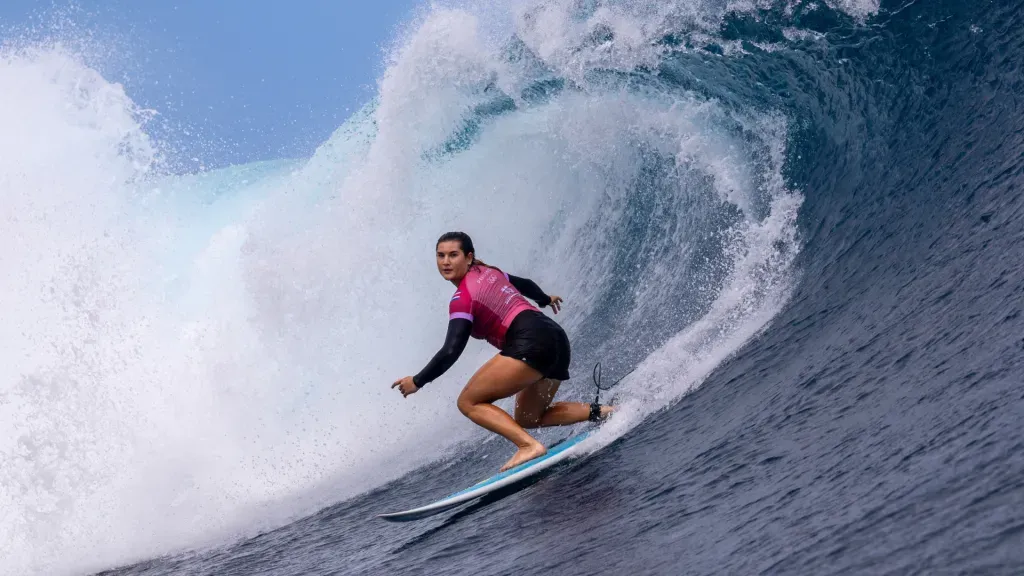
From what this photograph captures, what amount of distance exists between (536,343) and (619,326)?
323 cm

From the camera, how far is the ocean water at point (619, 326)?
3.28m

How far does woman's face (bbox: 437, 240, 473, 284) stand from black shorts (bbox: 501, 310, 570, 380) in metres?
0.40

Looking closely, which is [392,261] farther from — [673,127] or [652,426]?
[652,426]

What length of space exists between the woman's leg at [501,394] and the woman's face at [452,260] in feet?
1.64

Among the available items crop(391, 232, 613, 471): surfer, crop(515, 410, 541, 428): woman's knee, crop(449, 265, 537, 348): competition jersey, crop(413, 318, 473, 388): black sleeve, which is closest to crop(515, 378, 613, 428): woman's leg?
crop(515, 410, 541, 428): woman's knee

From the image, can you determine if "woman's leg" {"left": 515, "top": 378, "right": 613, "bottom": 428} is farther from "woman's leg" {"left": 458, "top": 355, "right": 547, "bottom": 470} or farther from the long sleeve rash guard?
the long sleeve rash guard

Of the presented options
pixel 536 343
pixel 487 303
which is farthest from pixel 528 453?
pixel 487 303

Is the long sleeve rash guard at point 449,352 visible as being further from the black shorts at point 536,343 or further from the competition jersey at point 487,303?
the black shorts at point 536,343

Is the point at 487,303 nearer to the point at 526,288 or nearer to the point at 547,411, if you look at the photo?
the point at 526,288

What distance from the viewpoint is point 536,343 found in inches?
189

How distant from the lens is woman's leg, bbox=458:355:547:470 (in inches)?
189

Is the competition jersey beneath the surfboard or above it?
above

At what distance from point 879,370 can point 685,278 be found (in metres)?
3.79

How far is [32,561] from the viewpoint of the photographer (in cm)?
670
